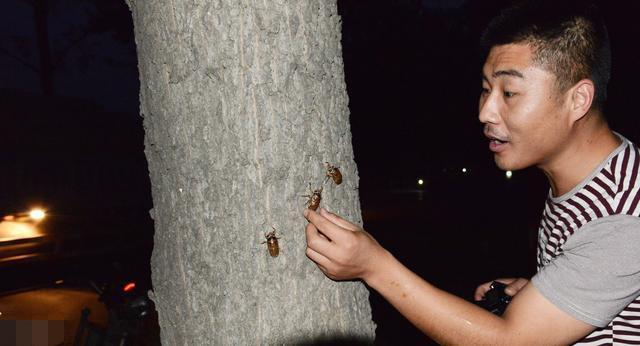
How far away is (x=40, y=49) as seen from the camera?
23438 millimetres

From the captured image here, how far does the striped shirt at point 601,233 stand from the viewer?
1.55 m

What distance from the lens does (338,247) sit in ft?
4.95

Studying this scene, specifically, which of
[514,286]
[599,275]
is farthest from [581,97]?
[514,286]

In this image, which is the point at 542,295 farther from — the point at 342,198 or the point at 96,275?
the point at 96,275

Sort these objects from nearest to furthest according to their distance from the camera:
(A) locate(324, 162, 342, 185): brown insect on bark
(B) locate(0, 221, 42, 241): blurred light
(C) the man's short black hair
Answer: (A) locate(324, 162, 342, 185): brown insect on bark, (C) the man's short black hair, (B) locate(0, 221, 42, 241): blurred light

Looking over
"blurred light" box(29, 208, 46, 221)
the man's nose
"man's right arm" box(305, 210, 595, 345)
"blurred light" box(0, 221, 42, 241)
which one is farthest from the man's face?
"blurred light" box(29, 208, 46, 221)

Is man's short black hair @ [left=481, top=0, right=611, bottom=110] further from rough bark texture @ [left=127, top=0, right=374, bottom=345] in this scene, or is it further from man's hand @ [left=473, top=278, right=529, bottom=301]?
man's hand @ [left=473, top=278, right=529, bottom=301]

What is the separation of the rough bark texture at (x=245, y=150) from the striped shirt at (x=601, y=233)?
738 mm

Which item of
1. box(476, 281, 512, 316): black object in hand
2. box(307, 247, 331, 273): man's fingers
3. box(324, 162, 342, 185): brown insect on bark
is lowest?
box(476, 281, 512, 316): black object in hand

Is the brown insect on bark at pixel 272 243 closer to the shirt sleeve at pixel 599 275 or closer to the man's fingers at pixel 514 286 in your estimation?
the shirt sleeve at pixel 599 275

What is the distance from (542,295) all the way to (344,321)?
65cm

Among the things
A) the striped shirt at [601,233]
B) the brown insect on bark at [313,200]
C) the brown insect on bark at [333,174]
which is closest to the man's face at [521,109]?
the striped shirt at [601,233]

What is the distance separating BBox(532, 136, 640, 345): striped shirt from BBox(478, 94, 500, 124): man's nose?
40 centimetres

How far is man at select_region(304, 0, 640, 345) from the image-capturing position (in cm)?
155
